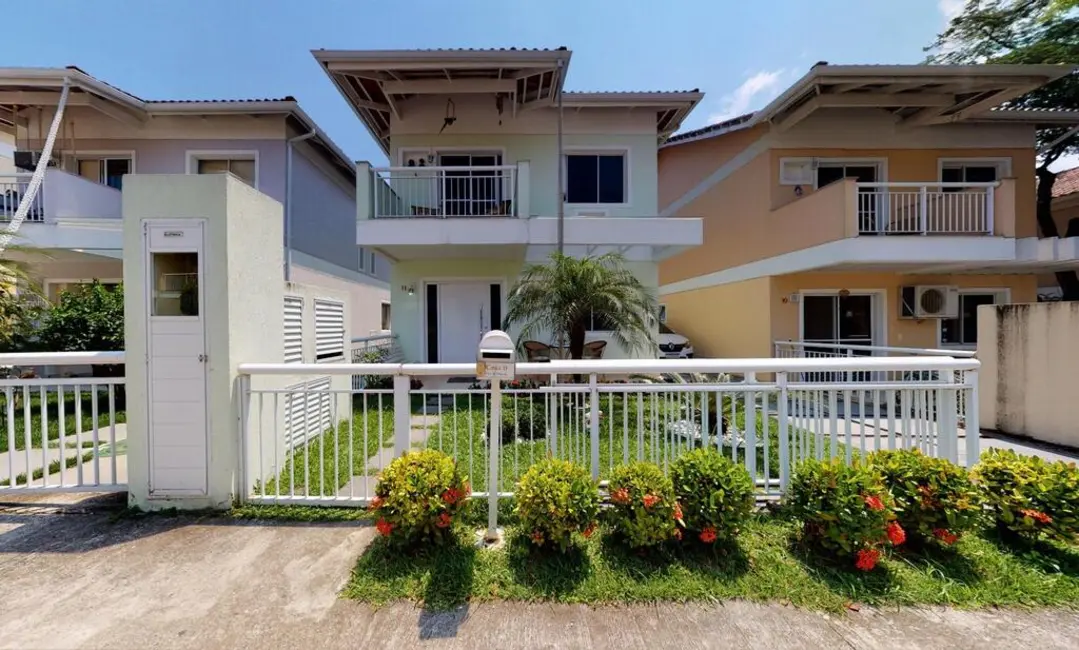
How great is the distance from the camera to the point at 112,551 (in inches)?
122

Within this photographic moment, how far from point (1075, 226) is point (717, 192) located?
8.75 metres

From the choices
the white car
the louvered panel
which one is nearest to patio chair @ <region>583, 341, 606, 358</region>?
the white car

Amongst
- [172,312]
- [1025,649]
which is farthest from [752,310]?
[172,312]

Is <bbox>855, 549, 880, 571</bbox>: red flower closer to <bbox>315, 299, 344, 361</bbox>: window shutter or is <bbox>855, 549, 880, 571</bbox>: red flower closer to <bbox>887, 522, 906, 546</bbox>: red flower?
<bbox>887, 522, 906, 546</bbox>: red flower

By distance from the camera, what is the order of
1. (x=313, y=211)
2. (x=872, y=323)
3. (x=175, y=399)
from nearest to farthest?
1. (x=175, y=399)
2. (x=872, y=323)
3. (x=313, y=211)

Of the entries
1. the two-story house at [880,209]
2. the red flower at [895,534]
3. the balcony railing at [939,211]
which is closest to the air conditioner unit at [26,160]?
the red flower at [895,534]

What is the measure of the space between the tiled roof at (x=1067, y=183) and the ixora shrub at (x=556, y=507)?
1923 centimetres

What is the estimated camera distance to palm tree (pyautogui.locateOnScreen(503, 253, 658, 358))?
7816 millimetres

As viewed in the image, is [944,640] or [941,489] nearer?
[944,640]

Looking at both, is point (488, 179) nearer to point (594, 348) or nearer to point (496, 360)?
point (594, 348)

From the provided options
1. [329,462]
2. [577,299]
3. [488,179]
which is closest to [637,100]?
[488,179]

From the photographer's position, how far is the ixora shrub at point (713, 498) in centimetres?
288

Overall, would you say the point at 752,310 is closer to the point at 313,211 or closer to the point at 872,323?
the point at 872,323

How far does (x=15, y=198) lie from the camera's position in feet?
29.9
